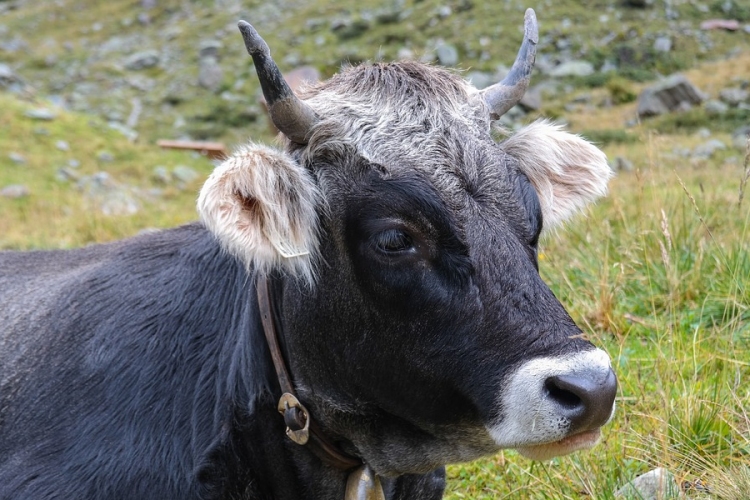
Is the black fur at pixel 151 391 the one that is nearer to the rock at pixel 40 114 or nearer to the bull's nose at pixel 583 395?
the bull's nose at pixel 583 395

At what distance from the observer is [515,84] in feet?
11.1

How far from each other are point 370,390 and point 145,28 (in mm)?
30469

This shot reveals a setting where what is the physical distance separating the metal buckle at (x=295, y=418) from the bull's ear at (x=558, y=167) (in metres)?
1.24

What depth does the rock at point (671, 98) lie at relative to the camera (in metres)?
14.8

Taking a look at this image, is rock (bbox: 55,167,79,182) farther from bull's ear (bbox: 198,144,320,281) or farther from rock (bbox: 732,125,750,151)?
bull's ear (bbox: 198,144,320,281)

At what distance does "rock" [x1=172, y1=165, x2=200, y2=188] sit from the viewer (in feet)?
43.6

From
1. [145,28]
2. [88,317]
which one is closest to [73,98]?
[145,28]

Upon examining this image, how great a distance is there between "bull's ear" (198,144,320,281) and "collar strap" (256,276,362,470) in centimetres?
24

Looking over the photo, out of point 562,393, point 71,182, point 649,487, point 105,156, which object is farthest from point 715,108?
point 562,393

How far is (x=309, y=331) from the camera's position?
290cm

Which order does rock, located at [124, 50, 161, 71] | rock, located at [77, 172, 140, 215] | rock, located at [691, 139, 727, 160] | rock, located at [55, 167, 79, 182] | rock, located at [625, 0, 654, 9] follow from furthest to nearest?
rock, located at [124, 50, 161, 71] < rock, located at [625, 0, 654, 9] < rock, located at [55, 167, 79, 182] < rock, located at [691, 139, 727, 160] < rock, located at [77, 172, 140, 215]

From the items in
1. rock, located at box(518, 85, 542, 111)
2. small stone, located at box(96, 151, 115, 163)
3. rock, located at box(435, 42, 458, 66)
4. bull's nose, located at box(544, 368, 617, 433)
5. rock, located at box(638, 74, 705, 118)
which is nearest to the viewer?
bull's nose, located at box(544, 368, 617, 433)

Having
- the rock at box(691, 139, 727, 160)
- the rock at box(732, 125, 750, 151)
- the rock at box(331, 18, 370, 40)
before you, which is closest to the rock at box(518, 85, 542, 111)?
the rock at box(732, 125, 750, 151)

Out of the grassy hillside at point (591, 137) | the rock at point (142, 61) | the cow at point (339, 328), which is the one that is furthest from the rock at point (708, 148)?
the rock at point (142, 61)
